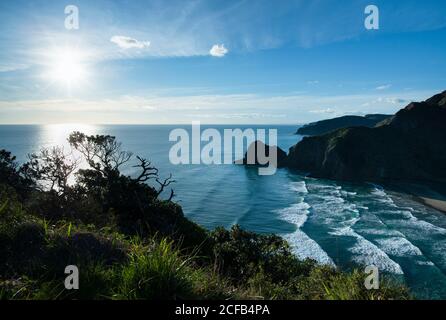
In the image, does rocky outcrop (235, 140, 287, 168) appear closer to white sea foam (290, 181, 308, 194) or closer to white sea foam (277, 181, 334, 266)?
white sea foam (290, 181, 308, 194)

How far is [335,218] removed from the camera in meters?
55.5

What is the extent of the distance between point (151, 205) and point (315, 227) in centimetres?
2970

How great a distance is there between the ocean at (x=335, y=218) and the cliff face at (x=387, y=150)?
9.65 metres

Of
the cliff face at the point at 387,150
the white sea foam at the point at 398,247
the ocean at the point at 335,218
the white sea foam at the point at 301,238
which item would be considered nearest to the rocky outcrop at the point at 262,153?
the cliff face at the point at 387,150

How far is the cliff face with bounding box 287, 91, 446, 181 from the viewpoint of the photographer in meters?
95.7

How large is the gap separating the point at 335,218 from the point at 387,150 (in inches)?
2238

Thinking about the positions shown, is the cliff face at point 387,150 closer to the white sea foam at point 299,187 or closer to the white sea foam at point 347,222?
the white sea foam at point 299,187

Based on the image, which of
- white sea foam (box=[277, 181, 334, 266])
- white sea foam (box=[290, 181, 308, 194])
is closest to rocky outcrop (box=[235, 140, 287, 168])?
white sea foam (box=[290, 181, 308, 194])

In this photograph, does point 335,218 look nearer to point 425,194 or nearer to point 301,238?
point 301,238

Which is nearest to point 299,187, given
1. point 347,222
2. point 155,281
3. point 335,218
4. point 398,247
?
point 335,218

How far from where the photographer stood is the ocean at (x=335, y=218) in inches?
1487

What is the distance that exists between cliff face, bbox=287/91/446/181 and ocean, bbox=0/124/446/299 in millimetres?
9651

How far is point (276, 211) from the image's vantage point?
60.3m

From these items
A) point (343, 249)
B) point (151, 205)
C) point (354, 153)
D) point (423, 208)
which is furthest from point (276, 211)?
point (354, 153)
